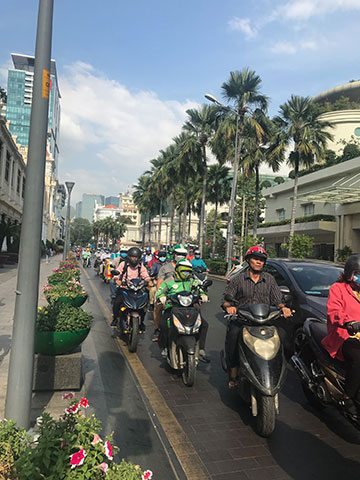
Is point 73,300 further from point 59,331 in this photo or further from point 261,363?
point 261,363

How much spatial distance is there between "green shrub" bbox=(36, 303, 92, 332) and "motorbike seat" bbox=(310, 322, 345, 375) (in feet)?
8.90

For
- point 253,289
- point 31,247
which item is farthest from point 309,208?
point 31,247

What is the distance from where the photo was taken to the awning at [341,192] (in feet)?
83.3

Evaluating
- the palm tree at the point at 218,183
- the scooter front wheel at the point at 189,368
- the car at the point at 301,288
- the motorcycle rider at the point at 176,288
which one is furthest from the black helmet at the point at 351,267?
the palm tree at the point at 218,183

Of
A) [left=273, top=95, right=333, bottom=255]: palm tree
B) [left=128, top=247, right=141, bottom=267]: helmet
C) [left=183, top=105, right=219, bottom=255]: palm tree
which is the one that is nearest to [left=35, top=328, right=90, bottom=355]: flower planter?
[left=128, top=247, right=141, bottom=267]: helmet

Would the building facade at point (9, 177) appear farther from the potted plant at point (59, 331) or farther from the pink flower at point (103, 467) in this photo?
the pink flower at point (103, 467)

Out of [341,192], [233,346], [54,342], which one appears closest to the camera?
[233,346]

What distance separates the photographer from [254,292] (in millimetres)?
4695

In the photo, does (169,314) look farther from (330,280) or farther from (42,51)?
(42,51)

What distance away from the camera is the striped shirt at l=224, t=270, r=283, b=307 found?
4.68m

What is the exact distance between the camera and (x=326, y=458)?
139 inches

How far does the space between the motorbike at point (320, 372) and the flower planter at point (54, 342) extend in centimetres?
264

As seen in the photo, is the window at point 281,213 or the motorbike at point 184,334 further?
the window at point 281,213

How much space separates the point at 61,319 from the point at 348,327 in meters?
3.19
